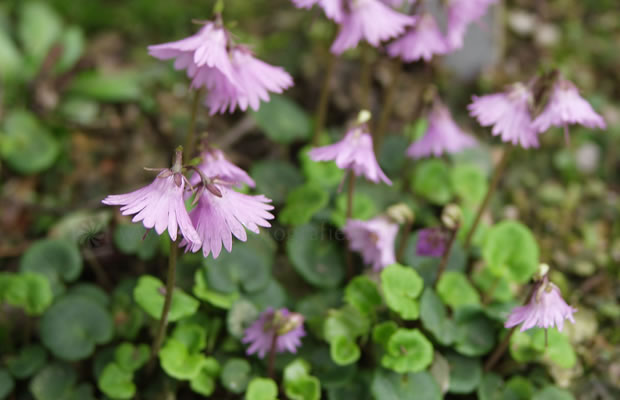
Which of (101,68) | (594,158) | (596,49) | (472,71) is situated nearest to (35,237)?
(101,68)

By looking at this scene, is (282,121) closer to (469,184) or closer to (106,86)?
(469,184)

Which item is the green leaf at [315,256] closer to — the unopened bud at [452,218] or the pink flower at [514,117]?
the unopened bud at [452,218]

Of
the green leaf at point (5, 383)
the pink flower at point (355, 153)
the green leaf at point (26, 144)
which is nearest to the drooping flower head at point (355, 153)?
the pink flower at point (355, 153)

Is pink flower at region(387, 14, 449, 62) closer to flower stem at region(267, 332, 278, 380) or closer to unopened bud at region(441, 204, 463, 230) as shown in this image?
unopened bud at region(441, 204, 463, 230)

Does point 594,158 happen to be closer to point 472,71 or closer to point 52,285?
point 472,71

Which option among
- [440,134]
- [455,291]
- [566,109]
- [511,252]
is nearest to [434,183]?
[440,134]

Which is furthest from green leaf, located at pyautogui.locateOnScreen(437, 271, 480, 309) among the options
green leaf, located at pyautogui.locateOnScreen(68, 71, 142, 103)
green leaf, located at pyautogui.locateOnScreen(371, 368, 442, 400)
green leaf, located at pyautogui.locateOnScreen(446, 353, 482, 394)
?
green leaf, located at pyautogui.locateOnScreen(68, 71, 142, 103)
